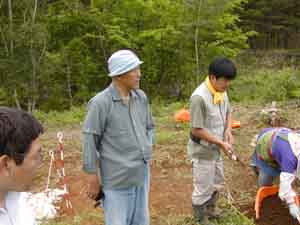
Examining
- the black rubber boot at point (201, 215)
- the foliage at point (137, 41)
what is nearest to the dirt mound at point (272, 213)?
the black rubber boot at point (201, 215)

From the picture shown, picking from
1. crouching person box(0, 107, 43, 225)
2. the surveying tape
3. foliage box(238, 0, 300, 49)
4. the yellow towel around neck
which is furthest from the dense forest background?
crouching person box(0, 107, 43, 225)

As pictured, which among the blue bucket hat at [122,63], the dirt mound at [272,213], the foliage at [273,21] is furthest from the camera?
the foliage at [273,21]

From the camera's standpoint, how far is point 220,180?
3.73m

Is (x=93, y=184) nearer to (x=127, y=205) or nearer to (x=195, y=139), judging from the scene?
(x=127, y=205)

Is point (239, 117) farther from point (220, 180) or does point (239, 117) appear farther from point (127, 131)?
point (127, 131)

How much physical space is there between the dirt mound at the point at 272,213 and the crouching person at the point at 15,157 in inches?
117

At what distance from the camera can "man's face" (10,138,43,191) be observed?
4.16 ft

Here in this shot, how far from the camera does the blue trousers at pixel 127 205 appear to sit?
2.77 m

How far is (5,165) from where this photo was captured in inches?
48.9

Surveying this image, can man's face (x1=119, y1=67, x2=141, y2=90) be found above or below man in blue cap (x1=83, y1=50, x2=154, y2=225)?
above

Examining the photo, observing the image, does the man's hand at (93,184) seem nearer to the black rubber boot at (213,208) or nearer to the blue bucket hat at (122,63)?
the blue bucket hat at (122,63)

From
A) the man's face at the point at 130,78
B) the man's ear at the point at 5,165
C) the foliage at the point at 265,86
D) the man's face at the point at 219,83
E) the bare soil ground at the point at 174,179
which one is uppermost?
the man's ear at the point at 5,165

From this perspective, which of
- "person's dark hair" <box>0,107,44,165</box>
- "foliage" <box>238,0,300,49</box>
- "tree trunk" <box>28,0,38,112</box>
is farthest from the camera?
"foliage" <box>238,0,300,49</box>

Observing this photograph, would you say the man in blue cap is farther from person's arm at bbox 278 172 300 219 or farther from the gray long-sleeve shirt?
person's arm at bbox 278 172 300 219
